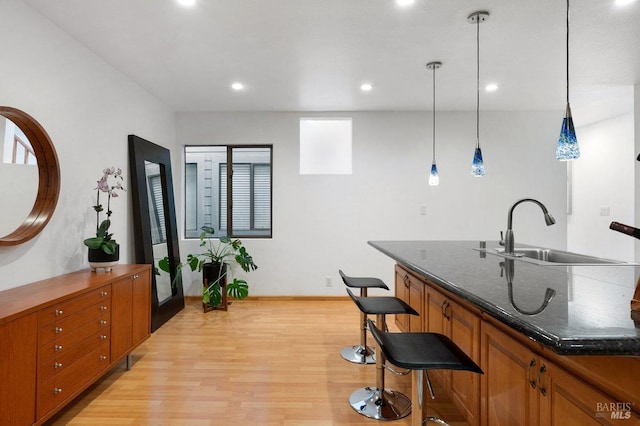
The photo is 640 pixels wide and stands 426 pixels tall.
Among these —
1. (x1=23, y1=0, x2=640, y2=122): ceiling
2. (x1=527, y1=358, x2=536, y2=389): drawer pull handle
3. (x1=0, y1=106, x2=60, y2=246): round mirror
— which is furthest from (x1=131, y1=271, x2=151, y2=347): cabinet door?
(x1=527, y1=358, x2=536, y2=389): drawer pull handle

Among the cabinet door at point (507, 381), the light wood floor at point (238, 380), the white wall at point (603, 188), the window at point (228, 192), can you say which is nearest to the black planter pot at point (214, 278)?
the light wood floor at point (238, 380)

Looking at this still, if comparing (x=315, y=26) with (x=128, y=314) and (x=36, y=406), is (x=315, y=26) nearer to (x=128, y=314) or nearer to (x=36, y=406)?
(x=128, y=314)

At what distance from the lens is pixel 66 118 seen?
2.59 m

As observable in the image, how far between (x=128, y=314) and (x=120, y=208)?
4.08ft

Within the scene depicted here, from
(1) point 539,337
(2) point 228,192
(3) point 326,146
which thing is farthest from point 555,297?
(2) point 228,192

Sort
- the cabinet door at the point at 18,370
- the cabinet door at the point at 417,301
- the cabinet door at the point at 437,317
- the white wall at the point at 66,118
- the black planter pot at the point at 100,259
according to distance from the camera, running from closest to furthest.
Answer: the cabinet door at the point at 18,370
the cabinet door at the point at 437,317
the white wall at the point at 66,118
the cabinet door at the point at 417,301
the black planter pot at the point at 100,259

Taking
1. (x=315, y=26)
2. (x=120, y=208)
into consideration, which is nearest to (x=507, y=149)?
(x=315, y=26)

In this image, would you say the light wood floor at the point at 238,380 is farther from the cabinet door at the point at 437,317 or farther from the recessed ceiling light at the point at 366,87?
the recessed ceiling light at the point at 366,87

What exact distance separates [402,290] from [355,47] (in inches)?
83.9

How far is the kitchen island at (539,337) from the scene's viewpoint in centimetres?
83

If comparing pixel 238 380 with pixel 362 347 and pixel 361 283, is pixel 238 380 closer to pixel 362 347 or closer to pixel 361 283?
pixel 362 347

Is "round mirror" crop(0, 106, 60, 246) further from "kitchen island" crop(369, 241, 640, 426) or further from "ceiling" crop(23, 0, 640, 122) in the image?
"kitchen island" crop(369, 241, 640, 426)

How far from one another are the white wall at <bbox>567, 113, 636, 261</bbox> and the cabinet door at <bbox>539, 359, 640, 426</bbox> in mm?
4702

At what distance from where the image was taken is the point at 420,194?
468cm
